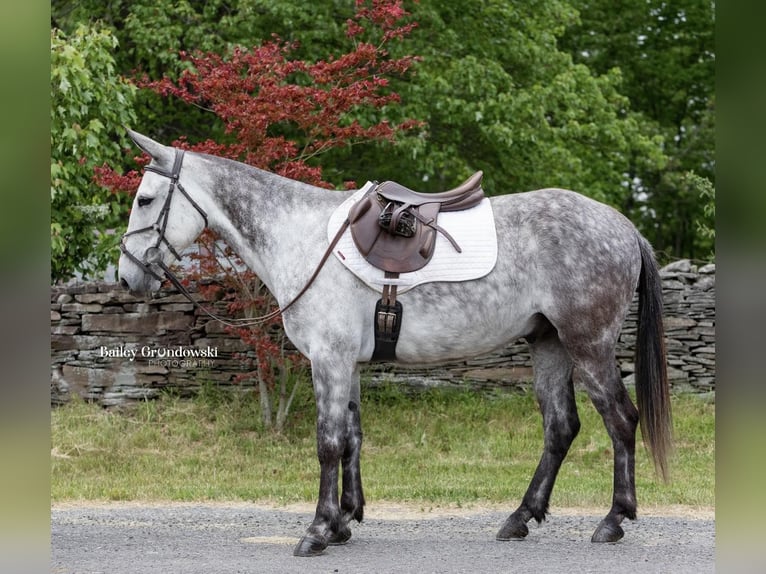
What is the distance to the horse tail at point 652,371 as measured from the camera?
5.26 meters

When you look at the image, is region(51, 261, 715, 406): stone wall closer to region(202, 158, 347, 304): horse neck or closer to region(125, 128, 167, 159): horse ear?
region(202, 158, 347, 304): horse neck

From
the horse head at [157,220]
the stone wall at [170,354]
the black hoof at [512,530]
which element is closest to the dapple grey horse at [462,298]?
the horse head at [157,220]

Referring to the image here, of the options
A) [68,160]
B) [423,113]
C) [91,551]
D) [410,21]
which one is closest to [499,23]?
[410,21]

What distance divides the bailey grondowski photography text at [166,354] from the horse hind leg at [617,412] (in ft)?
20.3

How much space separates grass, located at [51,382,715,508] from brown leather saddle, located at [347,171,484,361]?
8.09ft

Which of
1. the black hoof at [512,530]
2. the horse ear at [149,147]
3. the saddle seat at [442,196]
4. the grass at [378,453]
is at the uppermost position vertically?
the horse ear at [149,147]

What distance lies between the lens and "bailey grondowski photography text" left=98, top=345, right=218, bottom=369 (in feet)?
34.6

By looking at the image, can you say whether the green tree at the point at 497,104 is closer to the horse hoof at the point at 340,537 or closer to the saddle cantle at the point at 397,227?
the saddle cantle at the point at 397,227

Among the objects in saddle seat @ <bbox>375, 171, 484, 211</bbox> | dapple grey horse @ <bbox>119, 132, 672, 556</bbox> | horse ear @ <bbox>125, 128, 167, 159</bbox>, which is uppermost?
horse ear @ <bbox>125, 128, 167, 159</bbox>

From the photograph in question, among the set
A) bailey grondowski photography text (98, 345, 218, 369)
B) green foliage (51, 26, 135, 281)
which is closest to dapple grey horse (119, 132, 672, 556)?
green foliage (51, 26, 135, 281)

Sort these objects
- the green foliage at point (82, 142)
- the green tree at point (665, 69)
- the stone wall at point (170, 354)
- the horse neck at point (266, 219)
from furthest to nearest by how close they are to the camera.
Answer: the green tree at point (665, 69), the stone wall at point (170, 354), the green foliage at point (82, 142), the horse neck at point (266, 219)

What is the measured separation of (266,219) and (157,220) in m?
0.63
